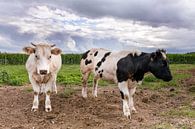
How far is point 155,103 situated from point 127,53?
3.02m

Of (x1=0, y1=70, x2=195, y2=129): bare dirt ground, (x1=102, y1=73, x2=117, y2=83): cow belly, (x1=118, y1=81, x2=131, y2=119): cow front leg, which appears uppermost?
(x1=102, y1=73, x2=117, y2=83): cow belly

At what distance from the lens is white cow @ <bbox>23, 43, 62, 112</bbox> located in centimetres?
1091

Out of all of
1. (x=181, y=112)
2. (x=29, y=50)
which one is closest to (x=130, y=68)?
(x=181, y=112)

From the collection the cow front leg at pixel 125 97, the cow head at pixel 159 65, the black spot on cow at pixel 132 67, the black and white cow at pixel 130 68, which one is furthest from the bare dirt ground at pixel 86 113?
the cow head at pixel 159 65

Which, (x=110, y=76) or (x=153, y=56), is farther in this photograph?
(x=110, y=76)

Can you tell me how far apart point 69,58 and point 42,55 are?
148 ft

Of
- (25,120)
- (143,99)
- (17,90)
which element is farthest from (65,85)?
(25,120)

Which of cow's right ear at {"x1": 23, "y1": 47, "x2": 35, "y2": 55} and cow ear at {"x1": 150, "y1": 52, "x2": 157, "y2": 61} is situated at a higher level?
cow's right ear at {"x1": 23, "y1": 47, "x2": 35, "y2": 55}

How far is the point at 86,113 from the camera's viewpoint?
11.1 metres

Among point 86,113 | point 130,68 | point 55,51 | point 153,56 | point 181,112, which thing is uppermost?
point 55,51

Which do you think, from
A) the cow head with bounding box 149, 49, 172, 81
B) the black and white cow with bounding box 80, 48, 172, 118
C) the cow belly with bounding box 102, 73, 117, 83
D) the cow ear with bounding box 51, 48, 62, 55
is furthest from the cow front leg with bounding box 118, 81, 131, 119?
the cow ear with bounding box 51, 48, 62, 55

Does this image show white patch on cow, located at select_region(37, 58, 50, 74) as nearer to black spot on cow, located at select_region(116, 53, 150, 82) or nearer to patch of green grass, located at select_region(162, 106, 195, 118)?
black spot on cow, located at select_region(116, 53, 150, 82)

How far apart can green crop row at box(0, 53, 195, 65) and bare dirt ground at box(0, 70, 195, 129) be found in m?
37.6

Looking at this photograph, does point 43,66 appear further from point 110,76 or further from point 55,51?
point 110,76
